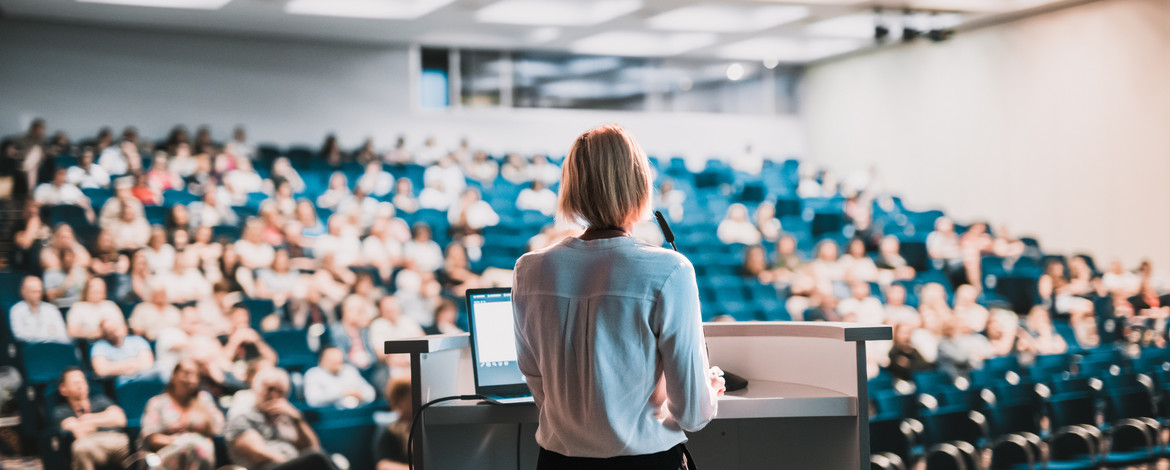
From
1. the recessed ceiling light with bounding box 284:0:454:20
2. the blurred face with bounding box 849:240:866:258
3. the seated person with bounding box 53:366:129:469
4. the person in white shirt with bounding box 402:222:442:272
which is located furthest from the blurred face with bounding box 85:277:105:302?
the blurred face with bounding box 849:240:866:258

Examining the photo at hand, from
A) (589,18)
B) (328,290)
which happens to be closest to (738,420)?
(328,290)

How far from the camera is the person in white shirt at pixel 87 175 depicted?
23.6ft

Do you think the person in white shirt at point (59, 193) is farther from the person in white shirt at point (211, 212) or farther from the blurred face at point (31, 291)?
the blurred face at point (31, 291)

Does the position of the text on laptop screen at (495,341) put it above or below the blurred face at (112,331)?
above

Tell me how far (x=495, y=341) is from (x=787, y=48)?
8.98 m

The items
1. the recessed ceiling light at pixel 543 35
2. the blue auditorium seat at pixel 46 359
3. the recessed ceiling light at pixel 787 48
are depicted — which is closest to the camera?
the blue auditorium seat at pixel 46 359

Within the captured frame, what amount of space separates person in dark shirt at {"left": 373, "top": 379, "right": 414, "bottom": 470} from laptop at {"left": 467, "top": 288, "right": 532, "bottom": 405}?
5.20 feet

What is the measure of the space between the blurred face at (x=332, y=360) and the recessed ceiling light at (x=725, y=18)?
4973 millimetres

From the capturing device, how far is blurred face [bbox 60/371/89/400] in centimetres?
407

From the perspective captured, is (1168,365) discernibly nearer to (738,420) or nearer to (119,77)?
(738,420)

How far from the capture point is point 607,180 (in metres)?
1.42

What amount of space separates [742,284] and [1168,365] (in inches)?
99.8

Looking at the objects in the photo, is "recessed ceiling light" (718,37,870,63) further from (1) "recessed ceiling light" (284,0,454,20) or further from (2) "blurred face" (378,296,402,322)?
(2) "blurred face" (378,296,402,322)

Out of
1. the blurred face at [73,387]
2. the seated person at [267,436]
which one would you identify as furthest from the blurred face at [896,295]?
the blurred face at [73,387]
